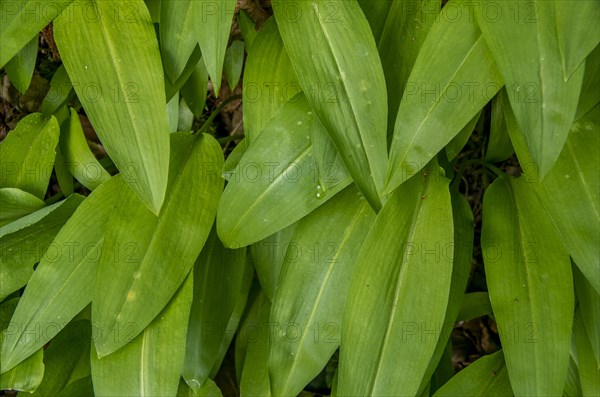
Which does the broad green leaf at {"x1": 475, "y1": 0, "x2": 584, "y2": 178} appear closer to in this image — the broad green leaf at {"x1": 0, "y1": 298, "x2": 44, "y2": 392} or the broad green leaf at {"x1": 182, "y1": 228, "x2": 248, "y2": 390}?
the broad green leaf at {"x1": 182, "y1": 228, "x2": 248, "y2": 390}

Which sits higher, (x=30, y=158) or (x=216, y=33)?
(x=216, y=33)

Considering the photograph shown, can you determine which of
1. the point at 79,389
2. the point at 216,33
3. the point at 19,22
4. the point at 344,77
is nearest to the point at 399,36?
the point at 344,77

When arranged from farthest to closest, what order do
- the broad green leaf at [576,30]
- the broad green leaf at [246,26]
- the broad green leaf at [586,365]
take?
1. the broad green leaf at [246,26]
2. the broad green leaf at [586,365]
3. the broad green leaf at [576,30]

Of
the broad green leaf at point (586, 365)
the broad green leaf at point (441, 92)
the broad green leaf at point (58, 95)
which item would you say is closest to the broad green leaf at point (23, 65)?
the broad green leaf at point (58, 95)

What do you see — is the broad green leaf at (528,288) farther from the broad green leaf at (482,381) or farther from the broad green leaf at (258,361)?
the broad green leaf at (258,361)

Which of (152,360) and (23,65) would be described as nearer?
(152,360)

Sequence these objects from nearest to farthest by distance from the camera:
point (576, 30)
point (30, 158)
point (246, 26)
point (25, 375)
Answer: point (576, 30) < point (25, 375) < point (30, 158) < point (246, 26)

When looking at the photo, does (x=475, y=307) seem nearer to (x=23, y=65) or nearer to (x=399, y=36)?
(x=399, y=36)
